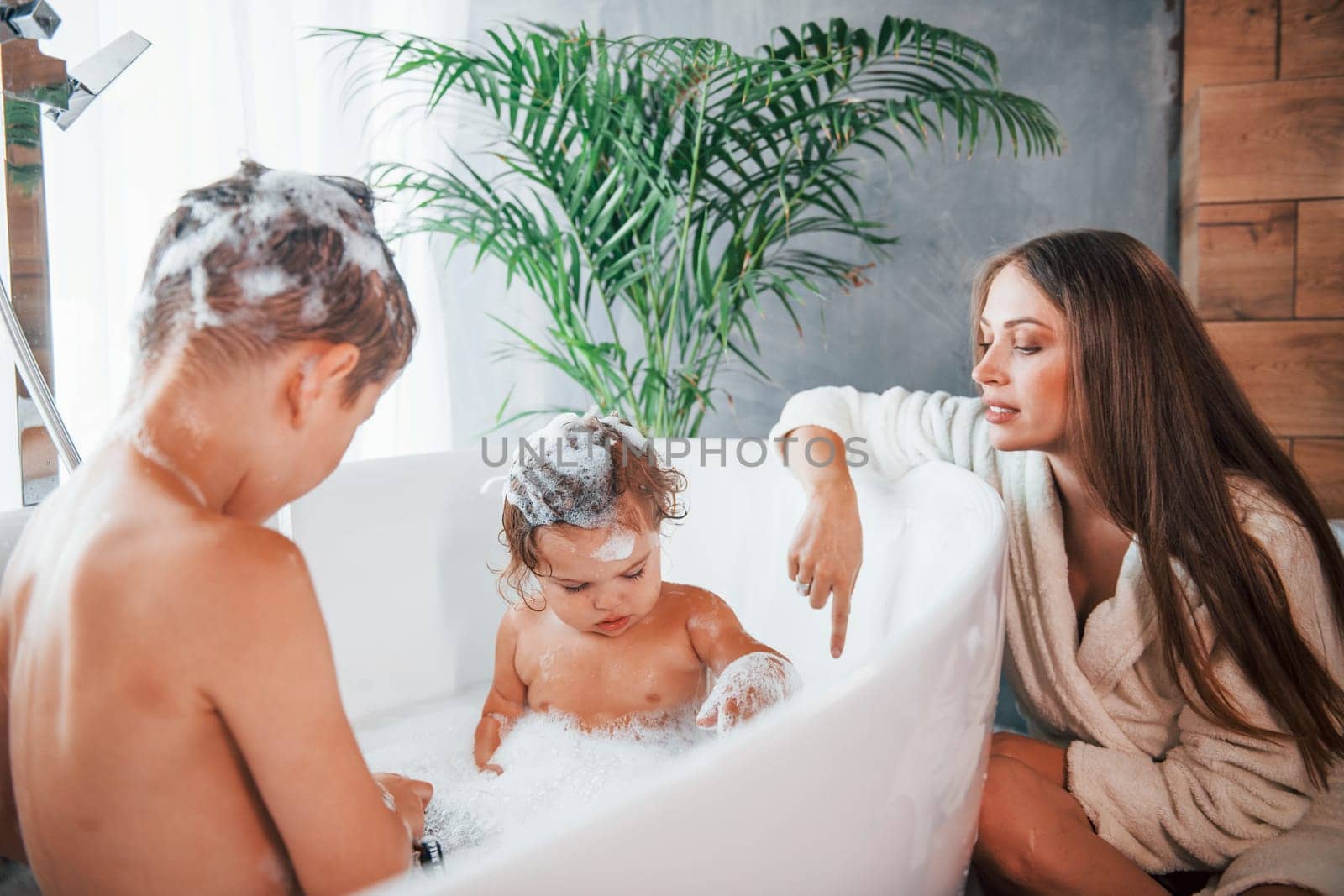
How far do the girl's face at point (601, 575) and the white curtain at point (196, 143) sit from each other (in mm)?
698

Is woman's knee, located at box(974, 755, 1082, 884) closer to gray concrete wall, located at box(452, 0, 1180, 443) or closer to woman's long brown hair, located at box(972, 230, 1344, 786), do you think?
woman's long brown hair, located at box(972, 230, 1344, 786)

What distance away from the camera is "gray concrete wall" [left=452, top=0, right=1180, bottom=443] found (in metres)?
1.88

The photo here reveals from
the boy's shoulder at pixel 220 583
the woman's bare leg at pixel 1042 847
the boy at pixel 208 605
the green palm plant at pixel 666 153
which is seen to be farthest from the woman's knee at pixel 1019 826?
the green palm plant at pixel 666 153

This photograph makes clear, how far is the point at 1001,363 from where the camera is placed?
1.08 m

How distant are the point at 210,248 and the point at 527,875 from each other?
0.42 metres

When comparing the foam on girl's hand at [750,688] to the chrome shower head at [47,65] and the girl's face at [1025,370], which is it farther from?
the chrome shower head at [47,65]

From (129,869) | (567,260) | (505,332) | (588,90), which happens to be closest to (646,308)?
(567,260)

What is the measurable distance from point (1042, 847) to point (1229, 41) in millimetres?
1623

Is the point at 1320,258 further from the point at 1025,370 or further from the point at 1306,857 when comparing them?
the point at 1306,857

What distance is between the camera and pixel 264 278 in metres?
0.54

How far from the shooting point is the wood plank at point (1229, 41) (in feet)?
5.57

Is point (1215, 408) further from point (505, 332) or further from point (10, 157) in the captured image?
point (505, 332)

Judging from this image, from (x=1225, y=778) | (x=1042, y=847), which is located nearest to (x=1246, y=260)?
(x=1225, y=778)

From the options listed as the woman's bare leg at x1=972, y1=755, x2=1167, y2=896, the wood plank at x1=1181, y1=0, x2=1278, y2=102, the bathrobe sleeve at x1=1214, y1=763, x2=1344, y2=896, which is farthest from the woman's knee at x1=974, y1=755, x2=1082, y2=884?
the wood plank at x1=1181, y1=0, x2=1278, y2=102
